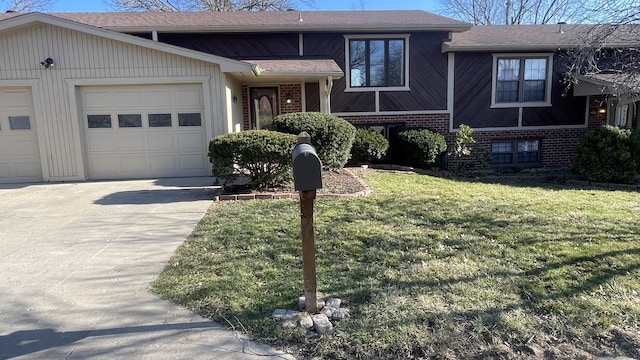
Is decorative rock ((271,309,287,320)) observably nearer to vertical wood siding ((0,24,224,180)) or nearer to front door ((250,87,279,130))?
vertical wood siding ((0,24,224,180))

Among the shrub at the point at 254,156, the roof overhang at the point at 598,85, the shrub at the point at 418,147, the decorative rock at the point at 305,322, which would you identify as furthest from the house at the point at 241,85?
the decorative rock at the point at 305,322

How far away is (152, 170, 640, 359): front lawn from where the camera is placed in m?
2.82

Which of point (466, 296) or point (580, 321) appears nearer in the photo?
point (580, 321)

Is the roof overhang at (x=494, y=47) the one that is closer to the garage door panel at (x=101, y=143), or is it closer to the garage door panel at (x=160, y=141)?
the garage door panel at (x=160, y=141)

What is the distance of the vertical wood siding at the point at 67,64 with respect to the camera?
8773 mm

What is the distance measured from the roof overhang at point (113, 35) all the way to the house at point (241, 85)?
25 mm

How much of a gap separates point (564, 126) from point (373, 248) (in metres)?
12.3

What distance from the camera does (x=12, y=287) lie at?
3.72 m

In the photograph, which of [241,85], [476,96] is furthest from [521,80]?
[241,85]

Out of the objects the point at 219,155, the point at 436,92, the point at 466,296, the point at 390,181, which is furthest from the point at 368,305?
the point at 436,92

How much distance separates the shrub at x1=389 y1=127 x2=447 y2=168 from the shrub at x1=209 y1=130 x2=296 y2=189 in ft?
18.3

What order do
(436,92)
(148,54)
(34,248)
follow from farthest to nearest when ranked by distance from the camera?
(436,92), (148,54), (34,248)

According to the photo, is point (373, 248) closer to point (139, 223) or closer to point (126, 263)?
point (126, 263)

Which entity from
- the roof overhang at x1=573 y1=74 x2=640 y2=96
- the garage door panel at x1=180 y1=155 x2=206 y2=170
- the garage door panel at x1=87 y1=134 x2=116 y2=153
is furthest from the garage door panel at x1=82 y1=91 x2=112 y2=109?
the roof overhang at x1=573 y1=74 x2=640 y2=96
